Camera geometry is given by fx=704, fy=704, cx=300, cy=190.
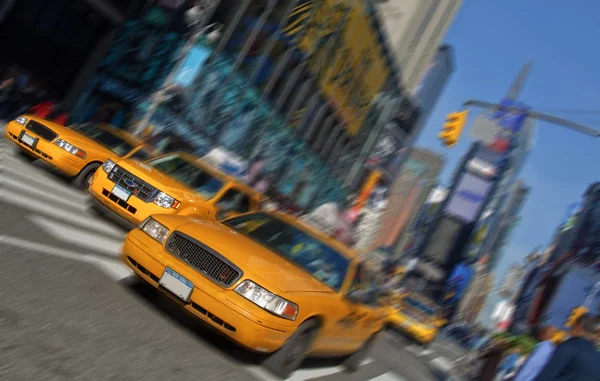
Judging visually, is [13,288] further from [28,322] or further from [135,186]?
[135,186]

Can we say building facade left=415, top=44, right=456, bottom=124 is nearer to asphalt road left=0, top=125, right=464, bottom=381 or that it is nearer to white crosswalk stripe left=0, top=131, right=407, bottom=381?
white crosswalk stripe left=0, top=131, right=407, bottom=381

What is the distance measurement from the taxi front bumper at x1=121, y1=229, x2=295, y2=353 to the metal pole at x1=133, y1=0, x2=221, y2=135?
21.0 m

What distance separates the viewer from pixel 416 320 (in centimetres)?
2011

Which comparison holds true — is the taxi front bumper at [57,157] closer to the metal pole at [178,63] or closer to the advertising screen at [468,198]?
the metal pole at [178,63]

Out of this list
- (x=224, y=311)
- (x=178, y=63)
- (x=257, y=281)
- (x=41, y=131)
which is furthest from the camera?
(x=178, y=63)

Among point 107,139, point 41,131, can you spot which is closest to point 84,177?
point 107,139

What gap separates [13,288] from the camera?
585 centimetres

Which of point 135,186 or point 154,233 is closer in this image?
point 154,233

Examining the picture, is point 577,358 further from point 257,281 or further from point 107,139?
point 107,139

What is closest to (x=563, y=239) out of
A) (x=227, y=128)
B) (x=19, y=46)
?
(x=227, y=128)

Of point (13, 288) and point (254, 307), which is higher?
point (254, 307)

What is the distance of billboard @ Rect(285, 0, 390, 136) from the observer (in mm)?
30953

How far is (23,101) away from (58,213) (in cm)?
1404

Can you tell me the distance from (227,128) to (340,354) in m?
21.9
